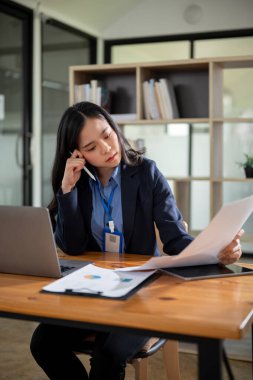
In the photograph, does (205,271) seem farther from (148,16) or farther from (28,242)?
(148,16)

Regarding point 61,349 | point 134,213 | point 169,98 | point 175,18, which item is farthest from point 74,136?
point 175,18

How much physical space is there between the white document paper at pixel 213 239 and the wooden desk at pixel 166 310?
0.06m

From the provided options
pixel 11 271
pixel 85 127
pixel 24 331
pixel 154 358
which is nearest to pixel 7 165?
pixel 24 331

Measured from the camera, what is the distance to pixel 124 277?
1.41 m

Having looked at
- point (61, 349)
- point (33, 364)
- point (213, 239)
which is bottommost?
point (33, 364)

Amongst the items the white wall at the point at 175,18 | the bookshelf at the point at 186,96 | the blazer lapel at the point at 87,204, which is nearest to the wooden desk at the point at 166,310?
the blazer lapel at the point at 87,204

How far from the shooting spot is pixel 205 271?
1.48m

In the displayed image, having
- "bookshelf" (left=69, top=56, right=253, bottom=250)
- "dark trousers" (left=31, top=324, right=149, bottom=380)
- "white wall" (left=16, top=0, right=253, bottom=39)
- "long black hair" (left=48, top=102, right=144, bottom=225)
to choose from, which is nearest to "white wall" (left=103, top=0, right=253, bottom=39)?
"white wall" (left=16, top=0, right=253, bottom=39)

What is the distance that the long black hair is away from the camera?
6.44 ft

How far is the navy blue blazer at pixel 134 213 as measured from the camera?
1.89 m

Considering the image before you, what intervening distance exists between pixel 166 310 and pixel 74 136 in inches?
38.3

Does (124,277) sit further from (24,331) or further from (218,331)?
(24,331)

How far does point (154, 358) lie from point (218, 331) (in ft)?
5.55

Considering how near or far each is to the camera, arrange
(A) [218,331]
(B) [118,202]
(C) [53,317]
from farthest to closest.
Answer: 1. (B) [118,202]
2. (C) [53,317]
3. (A) [218,331]
